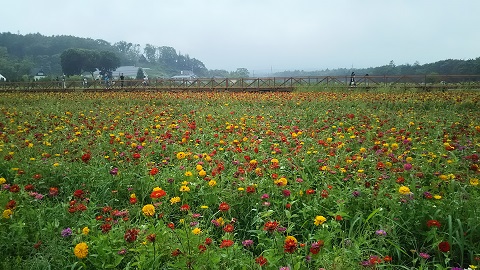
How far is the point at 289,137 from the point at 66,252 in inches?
159

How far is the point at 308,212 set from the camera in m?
3.00

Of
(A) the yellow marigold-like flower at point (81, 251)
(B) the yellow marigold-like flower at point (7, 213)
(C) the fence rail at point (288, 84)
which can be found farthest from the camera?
(C) the fence rail at point (288, 84)

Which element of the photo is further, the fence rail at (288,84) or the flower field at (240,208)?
the fence rail at (288,84)

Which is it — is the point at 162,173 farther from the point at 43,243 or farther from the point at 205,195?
the point at 43,243

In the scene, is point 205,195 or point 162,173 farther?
point 162,173

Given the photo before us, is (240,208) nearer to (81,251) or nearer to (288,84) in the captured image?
(81,251)

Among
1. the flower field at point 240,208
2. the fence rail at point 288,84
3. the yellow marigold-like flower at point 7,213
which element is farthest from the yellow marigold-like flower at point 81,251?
the fence rail at point 288,84

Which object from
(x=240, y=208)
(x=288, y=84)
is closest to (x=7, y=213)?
(x=240, y=208)

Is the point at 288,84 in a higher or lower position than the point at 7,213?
higher

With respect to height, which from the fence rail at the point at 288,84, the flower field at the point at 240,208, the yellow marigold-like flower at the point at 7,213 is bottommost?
the flower field at the point at 240,208

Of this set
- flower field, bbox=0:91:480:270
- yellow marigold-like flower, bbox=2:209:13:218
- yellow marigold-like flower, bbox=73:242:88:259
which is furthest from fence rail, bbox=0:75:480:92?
yellow marigold-like flower, bbox=73:242:88:259

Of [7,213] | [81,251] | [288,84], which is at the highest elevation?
[288,84]

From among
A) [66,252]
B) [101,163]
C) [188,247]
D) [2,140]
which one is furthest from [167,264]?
[2,140]

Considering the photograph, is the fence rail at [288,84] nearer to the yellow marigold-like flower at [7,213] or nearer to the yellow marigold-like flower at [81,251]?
the yellow marigold-like flower at [7,213]
